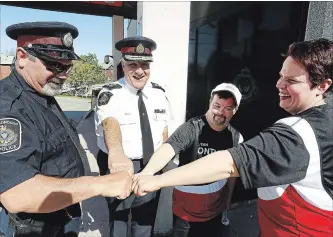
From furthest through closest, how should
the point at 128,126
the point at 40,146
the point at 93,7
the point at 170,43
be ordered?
the point at 93,7, the point at 170,43, the point at 128,126, the point at 40,146

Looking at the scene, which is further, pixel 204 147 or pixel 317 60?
pixel 204 147

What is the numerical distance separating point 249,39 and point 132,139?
6.40ft

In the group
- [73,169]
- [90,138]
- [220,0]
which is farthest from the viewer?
[90,138]

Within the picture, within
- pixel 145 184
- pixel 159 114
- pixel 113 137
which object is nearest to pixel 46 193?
pixel 145 184

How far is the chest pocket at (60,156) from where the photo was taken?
134cm

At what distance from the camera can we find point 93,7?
1091 cm

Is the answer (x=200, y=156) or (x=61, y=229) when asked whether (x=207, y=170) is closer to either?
(x=200, y=156)

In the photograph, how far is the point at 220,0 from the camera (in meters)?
2.98

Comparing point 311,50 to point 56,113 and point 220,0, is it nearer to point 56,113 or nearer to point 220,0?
point 56,113

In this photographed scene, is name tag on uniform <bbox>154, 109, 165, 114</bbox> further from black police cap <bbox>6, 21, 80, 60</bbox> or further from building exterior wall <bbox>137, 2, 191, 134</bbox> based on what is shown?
black police cap <bbox>6, 21, 80, 60</bbox>

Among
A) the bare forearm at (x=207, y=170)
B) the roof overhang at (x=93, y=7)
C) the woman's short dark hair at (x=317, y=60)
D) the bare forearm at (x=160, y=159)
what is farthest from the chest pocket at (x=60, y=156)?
→ the roof overhang at (x=93, y=7)

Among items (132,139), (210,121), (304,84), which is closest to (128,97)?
(132,139)

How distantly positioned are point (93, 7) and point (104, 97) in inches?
401

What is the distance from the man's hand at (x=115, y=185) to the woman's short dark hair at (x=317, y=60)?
3.72ft
